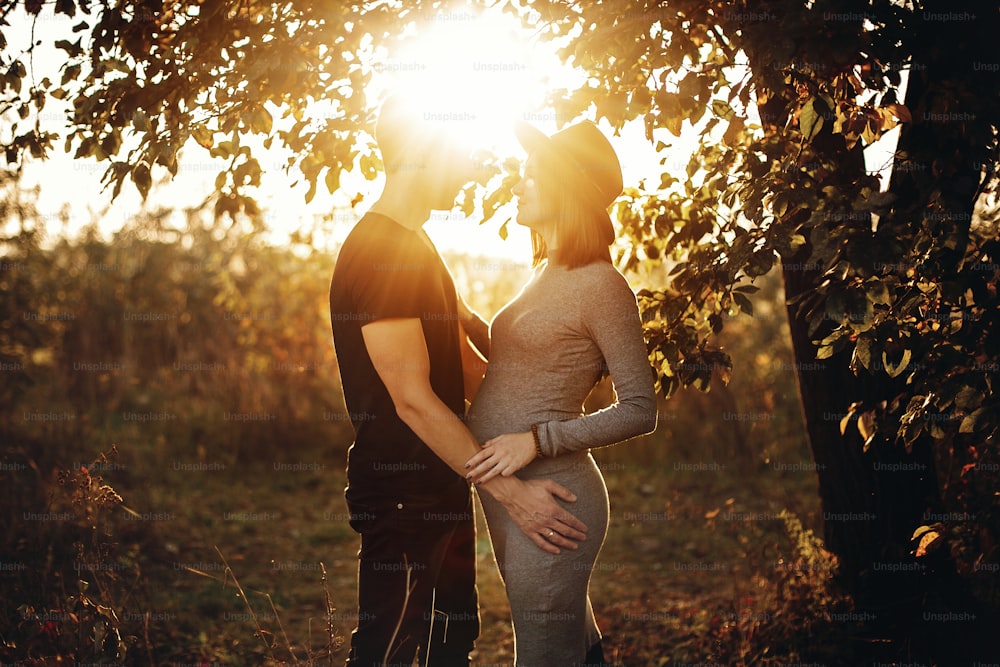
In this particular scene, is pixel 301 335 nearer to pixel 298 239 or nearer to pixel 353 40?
pixel 298 239

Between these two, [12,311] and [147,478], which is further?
[147,478]

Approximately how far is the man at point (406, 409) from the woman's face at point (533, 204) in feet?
0.74

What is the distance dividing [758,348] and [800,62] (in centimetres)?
660

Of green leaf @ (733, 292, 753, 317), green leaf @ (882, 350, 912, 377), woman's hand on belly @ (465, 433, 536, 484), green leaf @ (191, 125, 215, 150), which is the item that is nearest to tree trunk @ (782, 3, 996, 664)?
green leaf @ (733, 292, 753, 317)

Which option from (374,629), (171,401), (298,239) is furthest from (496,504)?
(171,401)

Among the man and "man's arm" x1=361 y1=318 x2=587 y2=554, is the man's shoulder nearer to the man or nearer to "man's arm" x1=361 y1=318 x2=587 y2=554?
the man

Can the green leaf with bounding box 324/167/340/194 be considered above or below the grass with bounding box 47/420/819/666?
above

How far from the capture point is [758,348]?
28.2 feet

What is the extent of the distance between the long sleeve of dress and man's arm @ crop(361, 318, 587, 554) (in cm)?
14

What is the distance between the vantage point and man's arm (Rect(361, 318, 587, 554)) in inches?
95.7

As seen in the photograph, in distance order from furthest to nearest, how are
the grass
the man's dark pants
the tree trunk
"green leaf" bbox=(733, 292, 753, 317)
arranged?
the grass, the tree trunk, "green leaf" bbox=(733, 292, 753, 317), the man's dark pants

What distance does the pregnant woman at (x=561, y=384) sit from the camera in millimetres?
2439

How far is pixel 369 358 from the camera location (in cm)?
257

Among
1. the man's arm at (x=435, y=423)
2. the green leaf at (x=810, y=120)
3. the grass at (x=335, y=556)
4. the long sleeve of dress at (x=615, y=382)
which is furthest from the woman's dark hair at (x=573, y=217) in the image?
the grass at (x=335, y=556)
